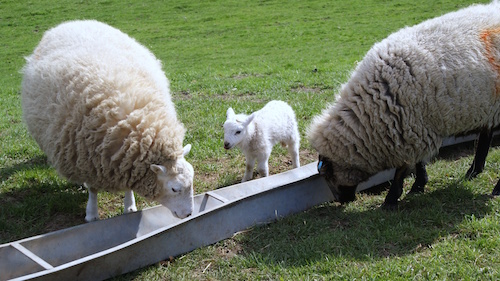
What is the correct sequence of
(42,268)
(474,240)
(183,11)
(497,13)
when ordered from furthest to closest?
(183,11), (497,13), (474,240), (42,268)

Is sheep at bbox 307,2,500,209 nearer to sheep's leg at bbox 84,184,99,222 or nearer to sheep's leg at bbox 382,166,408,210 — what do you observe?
sheep's leg at bbox 382,166,408,210

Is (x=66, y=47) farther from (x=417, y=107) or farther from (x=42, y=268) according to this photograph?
(x=417, y=107)

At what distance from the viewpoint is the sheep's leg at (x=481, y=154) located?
18.3 ft

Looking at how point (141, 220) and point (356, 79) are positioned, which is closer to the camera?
point (141, 220)

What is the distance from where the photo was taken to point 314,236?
453 cm

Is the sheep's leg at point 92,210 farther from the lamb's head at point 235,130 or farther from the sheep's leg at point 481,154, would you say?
the sheep's leg at point 481,154

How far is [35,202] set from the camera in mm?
5461

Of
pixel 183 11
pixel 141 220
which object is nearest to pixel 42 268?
pixel 141 220

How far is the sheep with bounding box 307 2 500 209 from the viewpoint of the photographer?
16.1 feet

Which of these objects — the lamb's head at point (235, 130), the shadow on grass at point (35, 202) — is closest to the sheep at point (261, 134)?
Answer: the lamb's head at point (235, 130)

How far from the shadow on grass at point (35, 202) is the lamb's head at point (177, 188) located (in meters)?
1.15

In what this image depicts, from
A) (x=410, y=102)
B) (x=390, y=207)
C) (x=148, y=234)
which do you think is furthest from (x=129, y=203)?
(x=410, y=102)

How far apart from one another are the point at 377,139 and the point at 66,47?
337 cm

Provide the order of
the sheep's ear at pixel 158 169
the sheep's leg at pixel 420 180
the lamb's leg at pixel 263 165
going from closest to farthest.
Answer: the sheep's ear at pixel 158 169
the sheep's leg at pixel 420 180
the lamb's leg at pixel 263 165
